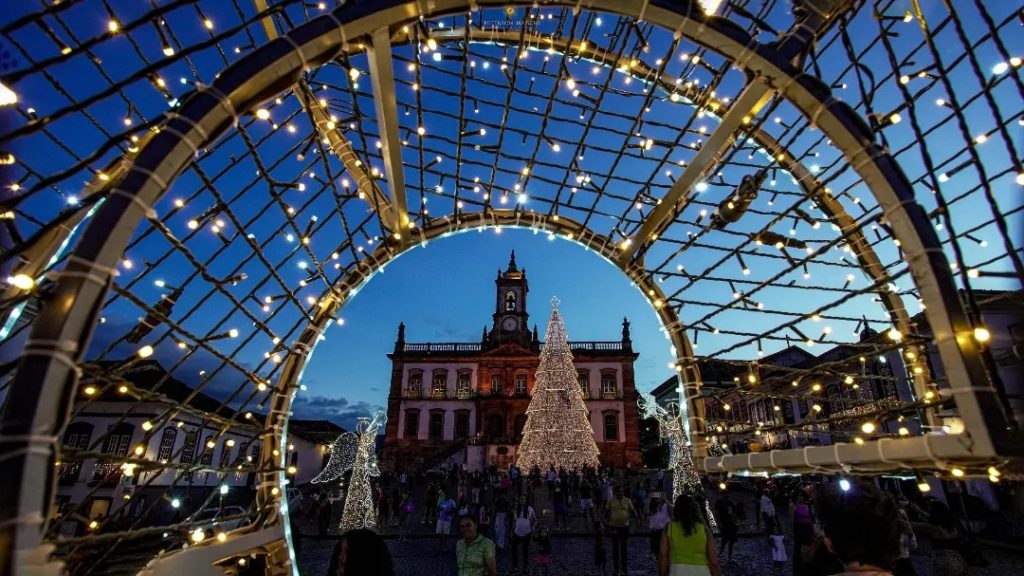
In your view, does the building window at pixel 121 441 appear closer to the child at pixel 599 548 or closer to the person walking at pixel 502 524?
the person walking at pixel 502 524

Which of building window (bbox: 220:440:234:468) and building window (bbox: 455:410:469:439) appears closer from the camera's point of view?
building window (bbox: 220:440:234:468)

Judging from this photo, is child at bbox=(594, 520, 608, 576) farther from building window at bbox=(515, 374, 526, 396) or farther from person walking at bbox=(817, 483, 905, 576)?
building window at bbox=(515, 374, 526, 396)

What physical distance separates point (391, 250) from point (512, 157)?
143cm

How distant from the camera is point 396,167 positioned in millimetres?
3004

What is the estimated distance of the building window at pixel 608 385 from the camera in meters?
45.4

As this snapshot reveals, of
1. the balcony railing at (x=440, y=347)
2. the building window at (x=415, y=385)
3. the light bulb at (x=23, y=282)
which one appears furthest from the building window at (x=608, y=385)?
the light bulb at (x=23, y=282)

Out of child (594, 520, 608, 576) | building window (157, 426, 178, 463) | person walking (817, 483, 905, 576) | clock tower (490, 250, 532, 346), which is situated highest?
clock tower (490, 250, 532, 346)

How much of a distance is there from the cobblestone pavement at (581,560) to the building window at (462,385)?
30.8 m

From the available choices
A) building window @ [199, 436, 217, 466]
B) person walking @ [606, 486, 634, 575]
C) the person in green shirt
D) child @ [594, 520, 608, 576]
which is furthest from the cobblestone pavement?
building window @ [199, 436, 217, 466]

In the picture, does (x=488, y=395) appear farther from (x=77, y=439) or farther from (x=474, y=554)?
(x=474, y=554)

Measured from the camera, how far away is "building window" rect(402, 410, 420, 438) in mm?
45000

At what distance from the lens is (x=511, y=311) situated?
49875 mm

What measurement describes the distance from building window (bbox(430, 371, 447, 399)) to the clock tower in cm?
611

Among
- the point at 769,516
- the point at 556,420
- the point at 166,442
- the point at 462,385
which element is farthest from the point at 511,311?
the point at 769,516
